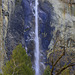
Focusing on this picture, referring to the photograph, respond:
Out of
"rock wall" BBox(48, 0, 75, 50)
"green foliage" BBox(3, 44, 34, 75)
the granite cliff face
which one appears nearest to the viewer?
"green foliage" BBox(3, 44, 34, 75)

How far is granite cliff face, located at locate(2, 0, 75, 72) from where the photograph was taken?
16.6m

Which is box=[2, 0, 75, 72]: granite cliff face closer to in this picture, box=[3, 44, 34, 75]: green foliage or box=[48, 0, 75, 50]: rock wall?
box=[48, 0, 75, 50]: rock wall

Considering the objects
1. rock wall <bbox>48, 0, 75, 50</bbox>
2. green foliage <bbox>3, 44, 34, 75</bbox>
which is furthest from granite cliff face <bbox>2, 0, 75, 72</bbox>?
green foliage <bbox>3, 44, 34, 75</bbox>

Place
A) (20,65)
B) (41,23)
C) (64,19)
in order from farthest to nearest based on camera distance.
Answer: (64,19) < (41,23) < (20,65)

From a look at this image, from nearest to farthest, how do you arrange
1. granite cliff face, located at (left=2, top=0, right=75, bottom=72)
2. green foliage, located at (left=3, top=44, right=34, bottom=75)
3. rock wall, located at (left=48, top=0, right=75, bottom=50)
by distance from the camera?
green foliage, located at (left=3, top=44, right=34, bottom=75) < granite cliff face, located at (left=2, top=0, right=75, bottom=72) < rock wall, located at (left=48, top=0, right=75, bottom=50)

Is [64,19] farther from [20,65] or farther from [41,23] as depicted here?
[20,65]

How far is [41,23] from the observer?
18094mm

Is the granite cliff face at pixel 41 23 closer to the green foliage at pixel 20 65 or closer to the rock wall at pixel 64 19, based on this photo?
the rock wall at pixel 64 19

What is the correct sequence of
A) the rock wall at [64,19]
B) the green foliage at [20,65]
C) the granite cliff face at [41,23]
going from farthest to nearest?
the rock wall at [64,19]
the granite cliff face at [41,23]
the green foliage at [20,65]

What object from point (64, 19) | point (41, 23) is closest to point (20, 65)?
point (41, 23)

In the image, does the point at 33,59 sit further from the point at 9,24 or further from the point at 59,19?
the point at 59,19

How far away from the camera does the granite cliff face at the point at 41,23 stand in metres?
16.6

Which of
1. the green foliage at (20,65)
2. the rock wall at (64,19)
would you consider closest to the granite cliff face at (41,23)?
the rock wall at (64,19)

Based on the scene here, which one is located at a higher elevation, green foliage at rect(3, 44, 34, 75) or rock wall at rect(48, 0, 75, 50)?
rock wall at rect(48, 0, 75, 50)
